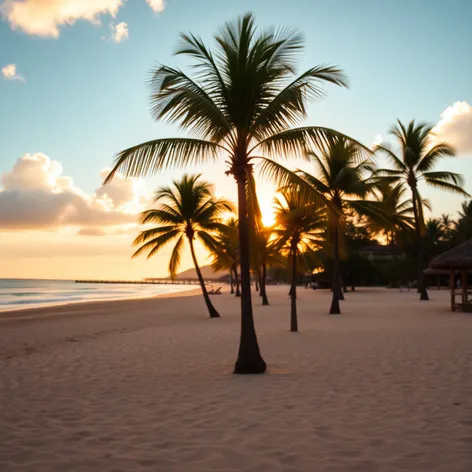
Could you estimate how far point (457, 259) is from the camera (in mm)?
21656

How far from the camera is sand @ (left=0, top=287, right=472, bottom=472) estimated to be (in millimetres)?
4316

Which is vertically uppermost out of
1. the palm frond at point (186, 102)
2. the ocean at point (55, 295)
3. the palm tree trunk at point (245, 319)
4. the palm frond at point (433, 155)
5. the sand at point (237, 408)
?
the palm frond at point (433, 155)

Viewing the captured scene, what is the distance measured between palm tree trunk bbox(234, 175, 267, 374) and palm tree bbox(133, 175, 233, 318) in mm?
13114

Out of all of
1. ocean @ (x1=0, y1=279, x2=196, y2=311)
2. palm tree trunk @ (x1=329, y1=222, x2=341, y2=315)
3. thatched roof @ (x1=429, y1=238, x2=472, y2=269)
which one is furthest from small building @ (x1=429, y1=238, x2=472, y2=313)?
ocean @ (x1=0, y1=279, x2=196, y2=311)

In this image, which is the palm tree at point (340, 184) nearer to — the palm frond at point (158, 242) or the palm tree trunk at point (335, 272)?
the palm tree trunk at point (335, 272)

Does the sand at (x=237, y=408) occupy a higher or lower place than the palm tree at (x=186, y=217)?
lower

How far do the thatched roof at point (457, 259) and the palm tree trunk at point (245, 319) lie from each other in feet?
51.9

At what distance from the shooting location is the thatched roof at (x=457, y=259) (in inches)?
842

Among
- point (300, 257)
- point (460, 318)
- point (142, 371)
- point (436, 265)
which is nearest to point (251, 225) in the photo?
point (142, 371)

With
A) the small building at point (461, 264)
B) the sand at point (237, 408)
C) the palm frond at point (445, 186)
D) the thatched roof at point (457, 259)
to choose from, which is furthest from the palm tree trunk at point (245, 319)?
the palm frond at point (445, 186)

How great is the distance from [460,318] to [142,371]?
13.7m

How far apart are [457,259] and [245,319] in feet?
53.0

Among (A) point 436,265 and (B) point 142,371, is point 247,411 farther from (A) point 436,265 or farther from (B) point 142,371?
(A) point 436,265

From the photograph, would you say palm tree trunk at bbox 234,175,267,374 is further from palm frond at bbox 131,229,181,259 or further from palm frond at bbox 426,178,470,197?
palm frond at bbox 426,178,470,197
